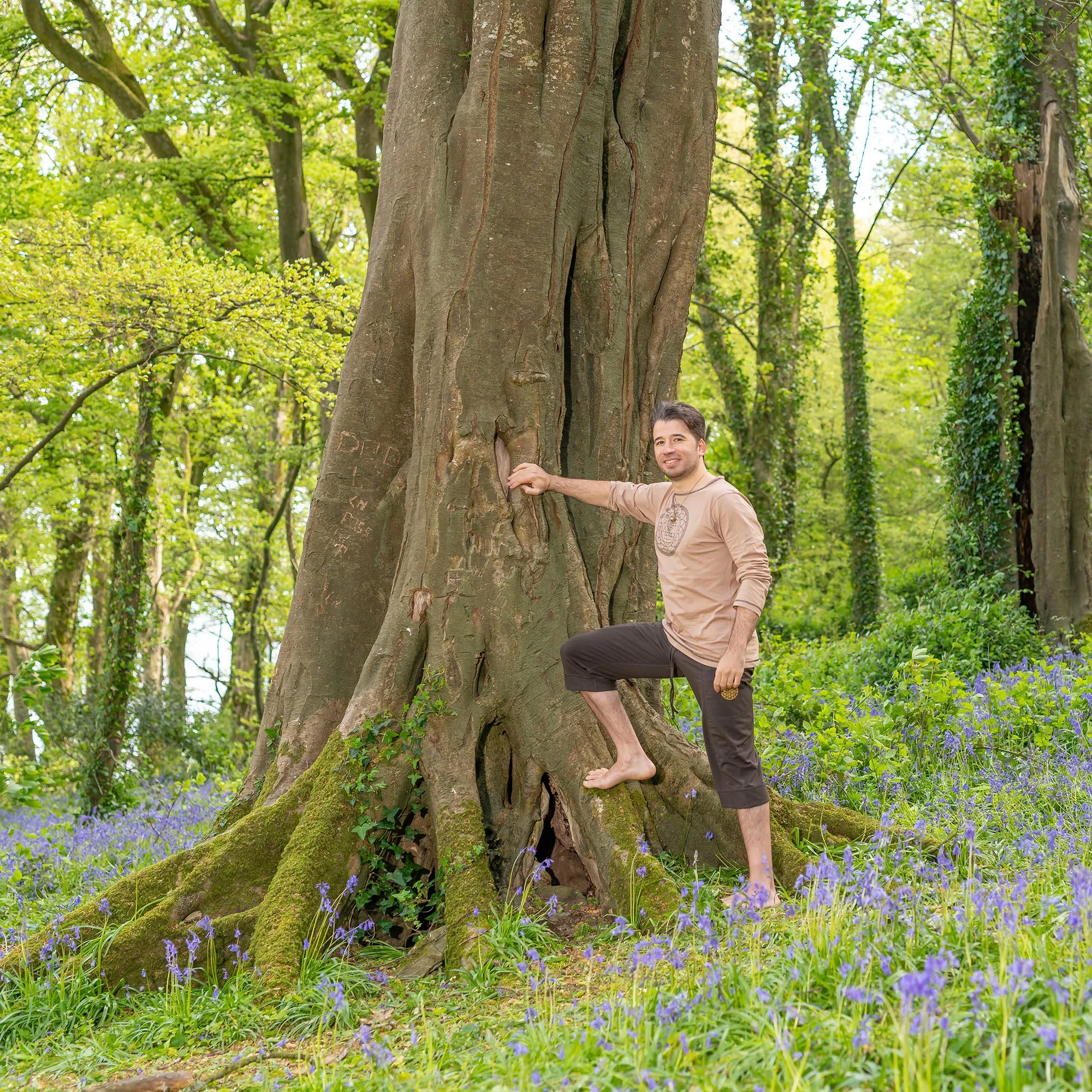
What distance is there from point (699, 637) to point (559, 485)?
1.12 metres

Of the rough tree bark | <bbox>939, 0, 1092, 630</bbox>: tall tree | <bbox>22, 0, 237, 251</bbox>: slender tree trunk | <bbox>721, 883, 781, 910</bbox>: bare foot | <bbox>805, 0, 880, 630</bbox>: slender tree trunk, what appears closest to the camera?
<bbox>721, 883, 781, 910</bbox>: bare foot

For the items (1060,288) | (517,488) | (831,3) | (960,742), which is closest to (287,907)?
(517,488)

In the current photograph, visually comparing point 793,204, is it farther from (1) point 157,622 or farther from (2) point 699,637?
(1) point 157,622

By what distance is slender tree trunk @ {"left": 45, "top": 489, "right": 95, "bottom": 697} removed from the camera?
67.7 feet

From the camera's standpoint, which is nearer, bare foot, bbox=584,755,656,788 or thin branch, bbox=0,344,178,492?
bare foot, bbox=584,755,656,788

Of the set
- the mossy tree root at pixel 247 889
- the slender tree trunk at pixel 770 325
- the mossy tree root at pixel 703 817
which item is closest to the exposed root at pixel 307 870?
the mossy tree root at pixel 247 889

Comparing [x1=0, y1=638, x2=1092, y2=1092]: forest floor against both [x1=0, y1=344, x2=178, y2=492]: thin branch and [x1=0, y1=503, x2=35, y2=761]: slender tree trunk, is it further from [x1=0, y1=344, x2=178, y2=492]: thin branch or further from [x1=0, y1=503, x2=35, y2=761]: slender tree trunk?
[x1=0, y1=503, x2=35, y2=761]: slender tree trunk

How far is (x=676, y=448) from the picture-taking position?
4.73 m

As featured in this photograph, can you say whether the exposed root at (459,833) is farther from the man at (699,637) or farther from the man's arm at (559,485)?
the man's arm at (559,485)

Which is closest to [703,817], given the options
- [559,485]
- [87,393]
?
[559,485]

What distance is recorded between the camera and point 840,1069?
2.57 m

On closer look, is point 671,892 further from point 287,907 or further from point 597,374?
point 597,374

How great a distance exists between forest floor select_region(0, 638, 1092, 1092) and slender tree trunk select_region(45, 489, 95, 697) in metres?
15.9

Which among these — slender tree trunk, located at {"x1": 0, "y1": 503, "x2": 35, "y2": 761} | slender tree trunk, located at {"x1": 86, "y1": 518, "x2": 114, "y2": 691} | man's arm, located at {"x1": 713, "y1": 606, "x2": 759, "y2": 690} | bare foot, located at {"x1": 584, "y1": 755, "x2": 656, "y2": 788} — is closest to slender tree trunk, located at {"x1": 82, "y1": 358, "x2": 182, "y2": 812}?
slender tree trunk, located at {"x1": 0, "y1": 503, "x2": 35, "y2": 761}
